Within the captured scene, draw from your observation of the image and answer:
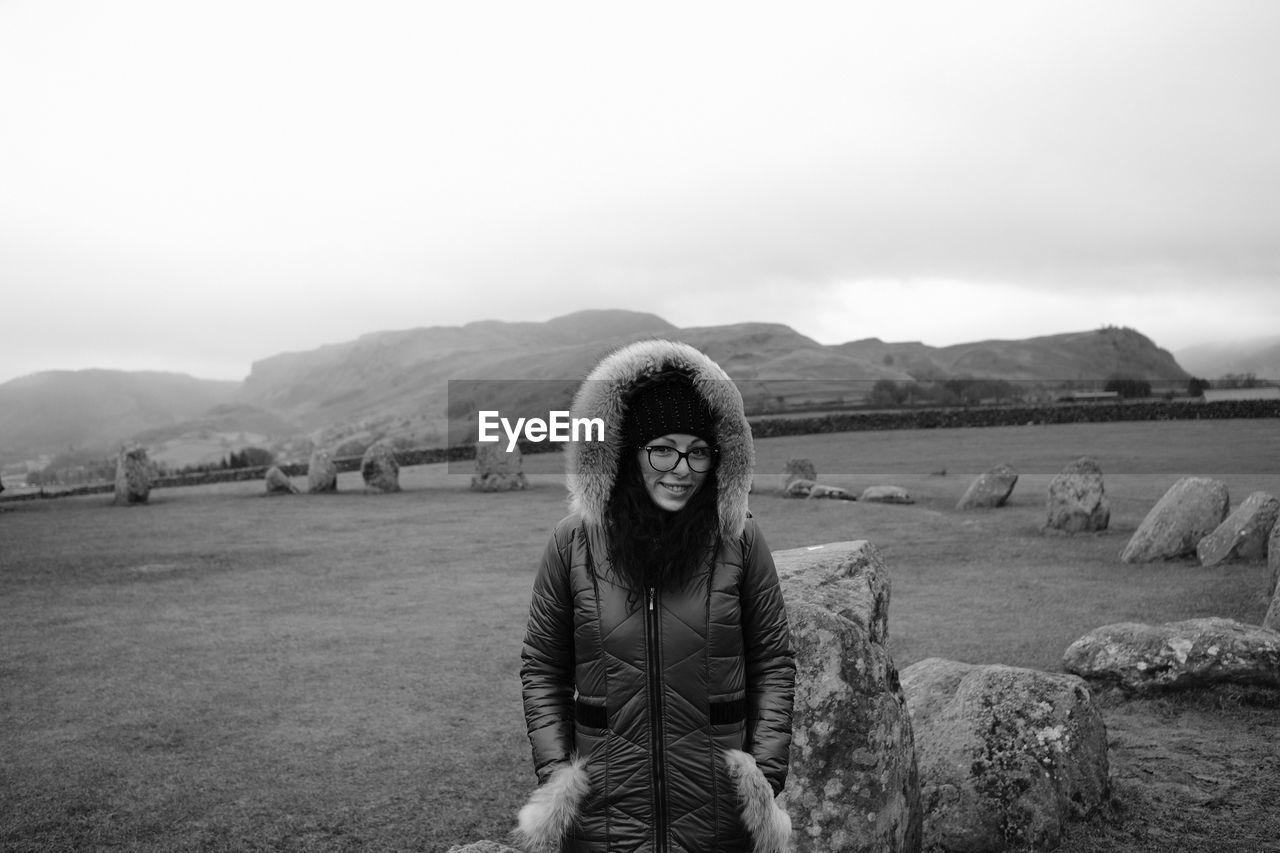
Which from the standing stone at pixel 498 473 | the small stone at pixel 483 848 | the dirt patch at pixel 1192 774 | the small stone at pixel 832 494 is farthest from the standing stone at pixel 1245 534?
the standing stone at pixel 498 473

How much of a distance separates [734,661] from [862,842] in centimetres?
243

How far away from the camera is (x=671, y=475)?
382 cm

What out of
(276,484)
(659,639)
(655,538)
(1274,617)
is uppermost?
A: (655,538)

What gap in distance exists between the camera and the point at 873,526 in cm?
2188

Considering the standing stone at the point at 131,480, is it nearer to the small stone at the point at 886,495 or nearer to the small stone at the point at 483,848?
the small stone at the point at 886,495

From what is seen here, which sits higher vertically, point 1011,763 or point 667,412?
point 667,412

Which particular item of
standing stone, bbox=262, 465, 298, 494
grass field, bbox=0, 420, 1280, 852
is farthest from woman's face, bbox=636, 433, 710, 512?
standing stone, bbox=262, 465, 298, 494

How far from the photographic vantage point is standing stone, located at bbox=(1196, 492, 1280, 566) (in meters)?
15.2

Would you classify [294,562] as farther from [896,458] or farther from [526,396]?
[526,396]

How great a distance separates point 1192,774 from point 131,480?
31.7m

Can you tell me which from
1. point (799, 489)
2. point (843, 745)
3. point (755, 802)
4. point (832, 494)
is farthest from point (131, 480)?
point (755, 802)

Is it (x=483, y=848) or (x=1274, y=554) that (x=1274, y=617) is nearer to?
(x=1274, y=554)

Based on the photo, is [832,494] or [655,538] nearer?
[655,538]

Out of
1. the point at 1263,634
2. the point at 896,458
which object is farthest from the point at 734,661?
the point at 896,458
